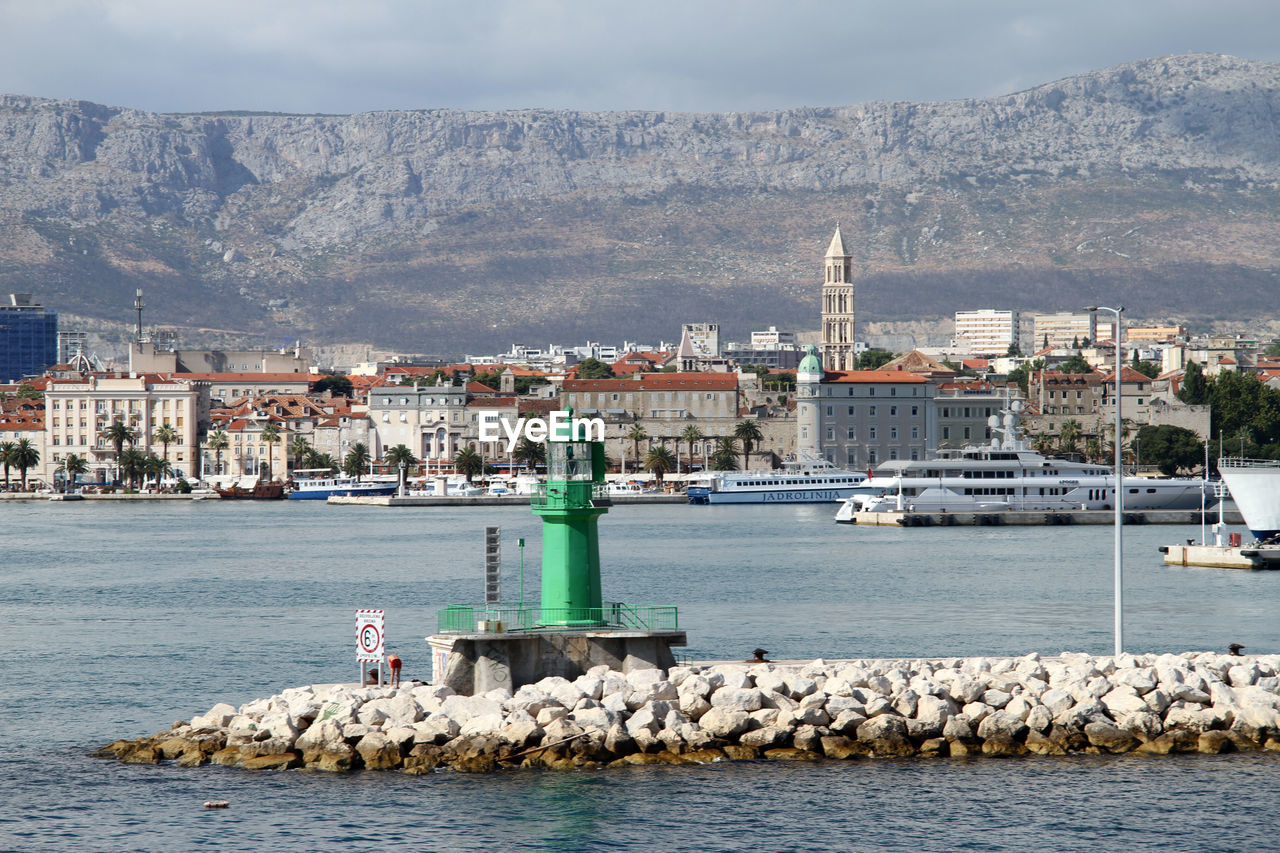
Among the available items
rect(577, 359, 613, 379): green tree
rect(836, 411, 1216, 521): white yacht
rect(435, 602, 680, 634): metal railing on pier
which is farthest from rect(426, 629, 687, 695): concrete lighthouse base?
rect(577, 359, 613, 379): green tree

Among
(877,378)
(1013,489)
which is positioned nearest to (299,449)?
(877,378)

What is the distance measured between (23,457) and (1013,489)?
79.1 meters

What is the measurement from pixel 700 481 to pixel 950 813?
355 feet

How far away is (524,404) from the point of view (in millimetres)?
155125

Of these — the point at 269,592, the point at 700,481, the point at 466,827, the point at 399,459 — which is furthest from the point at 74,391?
the point at 466,827

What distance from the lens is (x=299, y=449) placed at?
14850 centimetres

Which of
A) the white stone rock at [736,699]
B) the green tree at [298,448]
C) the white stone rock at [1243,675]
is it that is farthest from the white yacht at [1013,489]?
the white stone rock at [736,699]

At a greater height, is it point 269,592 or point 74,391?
point 74,391

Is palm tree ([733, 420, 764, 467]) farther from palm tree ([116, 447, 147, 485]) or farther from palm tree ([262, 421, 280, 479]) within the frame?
palm tree ([116, 447, 147, 485])

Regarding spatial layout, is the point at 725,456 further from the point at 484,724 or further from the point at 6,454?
the point at 484,724

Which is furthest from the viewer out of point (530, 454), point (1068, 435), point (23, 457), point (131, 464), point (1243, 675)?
point (1068, 435)

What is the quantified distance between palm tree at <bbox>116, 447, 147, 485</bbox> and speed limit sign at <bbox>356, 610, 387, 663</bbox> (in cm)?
11745

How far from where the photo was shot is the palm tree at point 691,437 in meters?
143

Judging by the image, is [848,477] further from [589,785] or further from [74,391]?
[589,785]
